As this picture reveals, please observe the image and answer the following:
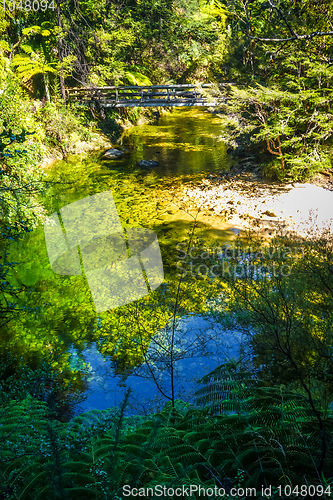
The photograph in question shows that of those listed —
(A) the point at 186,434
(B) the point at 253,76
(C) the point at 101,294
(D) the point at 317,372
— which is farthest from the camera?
(B) the point at 253,76

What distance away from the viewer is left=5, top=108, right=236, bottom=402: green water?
498 cm

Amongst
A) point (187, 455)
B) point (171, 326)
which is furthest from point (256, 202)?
point (187, 455)

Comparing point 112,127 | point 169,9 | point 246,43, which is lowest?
point 112,127

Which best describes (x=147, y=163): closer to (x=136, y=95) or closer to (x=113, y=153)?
(x=113, y=153)

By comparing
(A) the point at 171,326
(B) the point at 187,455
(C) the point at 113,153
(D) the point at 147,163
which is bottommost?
(A) the point at 171,326

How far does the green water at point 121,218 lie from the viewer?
4.98 metres

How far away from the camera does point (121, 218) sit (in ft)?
29.1

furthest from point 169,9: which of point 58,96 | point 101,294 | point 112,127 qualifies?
point 101,294

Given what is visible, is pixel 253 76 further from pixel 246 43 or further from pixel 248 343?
pixel 248 343

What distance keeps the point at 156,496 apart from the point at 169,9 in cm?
1903

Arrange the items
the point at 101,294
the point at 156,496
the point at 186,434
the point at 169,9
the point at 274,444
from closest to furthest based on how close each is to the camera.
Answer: the point at 156,496 < the point at 274,444 < the point at 186,434 < the point at 101,294 < the point at 169,9

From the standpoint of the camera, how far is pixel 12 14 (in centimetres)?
1088

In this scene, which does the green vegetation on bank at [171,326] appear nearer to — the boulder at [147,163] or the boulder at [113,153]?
the boulder at [113,153]

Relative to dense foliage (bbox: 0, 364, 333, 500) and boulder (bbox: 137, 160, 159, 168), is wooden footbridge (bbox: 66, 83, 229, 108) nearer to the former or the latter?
boulder (bbox: 137, 160, 159, 168)
